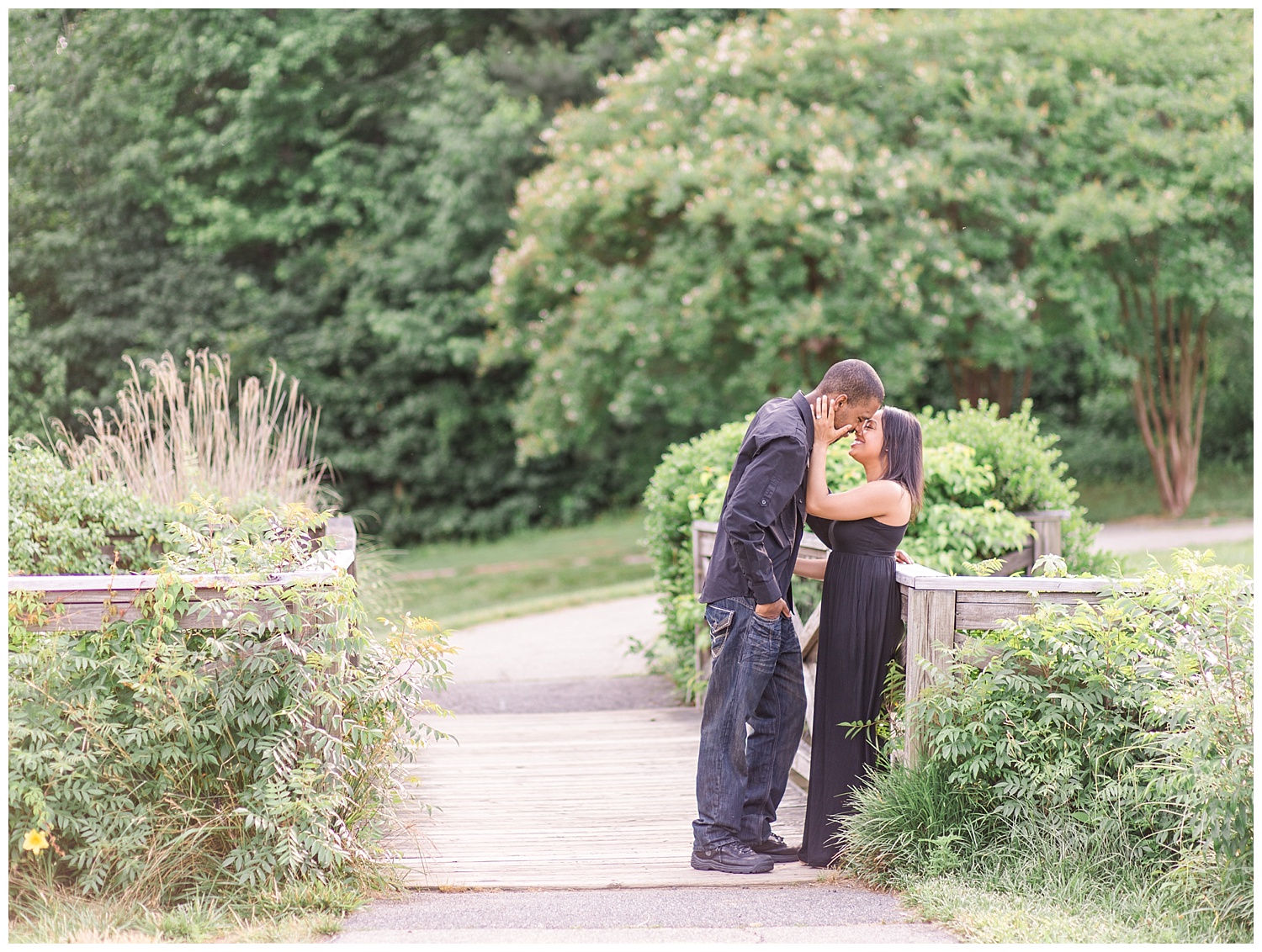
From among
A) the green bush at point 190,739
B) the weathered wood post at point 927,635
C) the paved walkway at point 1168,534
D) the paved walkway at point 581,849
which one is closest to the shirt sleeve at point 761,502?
the weathered wood post at point 927,635

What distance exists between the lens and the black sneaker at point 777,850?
4.13m

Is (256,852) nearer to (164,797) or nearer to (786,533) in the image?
(164,797)

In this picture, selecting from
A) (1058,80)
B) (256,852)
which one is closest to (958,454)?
(256,852)

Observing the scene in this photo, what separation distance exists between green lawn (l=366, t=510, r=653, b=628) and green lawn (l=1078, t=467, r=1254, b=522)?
691 cm

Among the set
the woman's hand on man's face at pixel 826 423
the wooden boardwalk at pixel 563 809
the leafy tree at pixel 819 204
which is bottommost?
the wooden boardwalk at pixel 563 809

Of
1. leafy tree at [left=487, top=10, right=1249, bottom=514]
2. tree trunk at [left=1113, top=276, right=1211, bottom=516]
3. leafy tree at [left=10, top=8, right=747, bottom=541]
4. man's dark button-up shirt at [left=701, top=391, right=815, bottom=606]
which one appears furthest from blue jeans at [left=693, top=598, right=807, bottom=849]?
leafy tree at [left=10, top=8, right=747, bottom=541]

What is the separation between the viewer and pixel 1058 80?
14.4 metres

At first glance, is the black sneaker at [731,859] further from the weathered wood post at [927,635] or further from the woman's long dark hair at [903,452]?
the woman's long dark hair at [903,452]

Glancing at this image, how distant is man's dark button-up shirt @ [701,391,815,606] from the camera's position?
3.88 meters

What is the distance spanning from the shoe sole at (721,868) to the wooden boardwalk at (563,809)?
0.09 feet

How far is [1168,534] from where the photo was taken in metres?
13.5

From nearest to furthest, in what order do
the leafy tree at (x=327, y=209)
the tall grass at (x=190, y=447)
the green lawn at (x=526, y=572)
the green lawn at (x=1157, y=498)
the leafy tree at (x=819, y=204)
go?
the tall grass at (x=190, y=447), the green lawn at (x=526, y=572), the leafy tree at (x=819, y=204), the green lawn at (x=1157, y=498), the leafy tree at (x=327, y=209)

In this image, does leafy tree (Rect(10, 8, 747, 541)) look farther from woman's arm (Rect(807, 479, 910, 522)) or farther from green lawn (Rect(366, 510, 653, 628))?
woman's arm (Rect(807, 479, 910, 522))

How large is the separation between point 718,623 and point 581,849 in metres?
1.01
